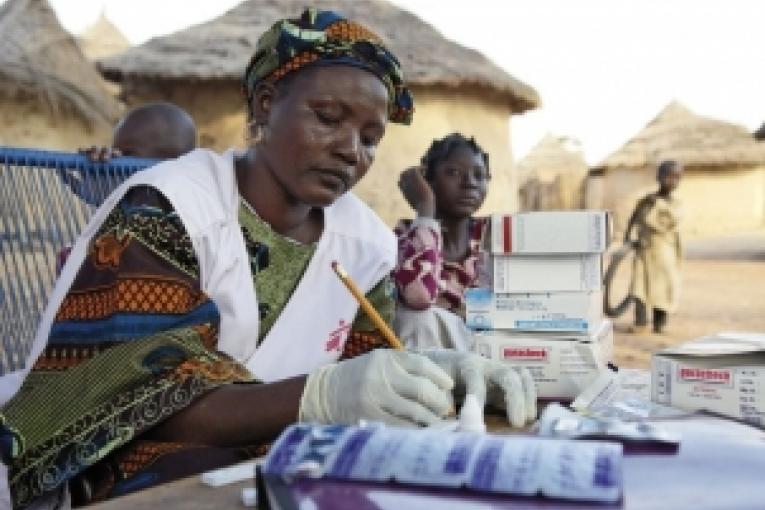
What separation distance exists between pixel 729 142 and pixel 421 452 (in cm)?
2081

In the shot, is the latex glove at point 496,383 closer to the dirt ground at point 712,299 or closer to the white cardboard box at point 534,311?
the white cardboard box at point 534,311

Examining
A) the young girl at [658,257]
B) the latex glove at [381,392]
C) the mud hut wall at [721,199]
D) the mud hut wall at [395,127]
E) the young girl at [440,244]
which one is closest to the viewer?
the latex glove at [381,392]

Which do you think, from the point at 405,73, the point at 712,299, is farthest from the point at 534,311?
the point at 712,299

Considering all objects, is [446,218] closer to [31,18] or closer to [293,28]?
[293,28]

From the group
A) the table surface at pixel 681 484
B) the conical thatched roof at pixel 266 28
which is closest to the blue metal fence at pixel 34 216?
the table surface at pixel 681 484

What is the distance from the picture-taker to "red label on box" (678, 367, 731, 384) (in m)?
1.19

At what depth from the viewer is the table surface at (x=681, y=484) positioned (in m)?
0.75

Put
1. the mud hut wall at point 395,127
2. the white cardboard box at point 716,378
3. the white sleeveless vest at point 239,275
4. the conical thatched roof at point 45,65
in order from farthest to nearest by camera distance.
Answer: the mud hut wall at point 395,127, the conical thatched roof at point 45,65, the white sleeveless vest at point 239,275, the white cardboard box at point 716,378

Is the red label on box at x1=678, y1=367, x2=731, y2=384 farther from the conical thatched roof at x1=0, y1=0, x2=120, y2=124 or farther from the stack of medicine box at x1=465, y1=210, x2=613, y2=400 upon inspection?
the conical thatched roof at x1=0, y1=0, x2=120, y2=124

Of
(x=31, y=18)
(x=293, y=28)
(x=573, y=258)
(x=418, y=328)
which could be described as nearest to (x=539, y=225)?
(x=573, y=258)

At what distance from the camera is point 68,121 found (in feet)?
25.5

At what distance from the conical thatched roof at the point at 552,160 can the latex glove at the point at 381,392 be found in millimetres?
21738

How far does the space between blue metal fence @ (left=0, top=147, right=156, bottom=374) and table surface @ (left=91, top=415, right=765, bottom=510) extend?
1622 millimetres

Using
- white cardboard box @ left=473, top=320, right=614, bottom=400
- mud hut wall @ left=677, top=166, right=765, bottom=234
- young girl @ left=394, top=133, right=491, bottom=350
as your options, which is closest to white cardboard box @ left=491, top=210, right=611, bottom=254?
white cardboard box @ left=473, top=320, right=614, bottom=400
